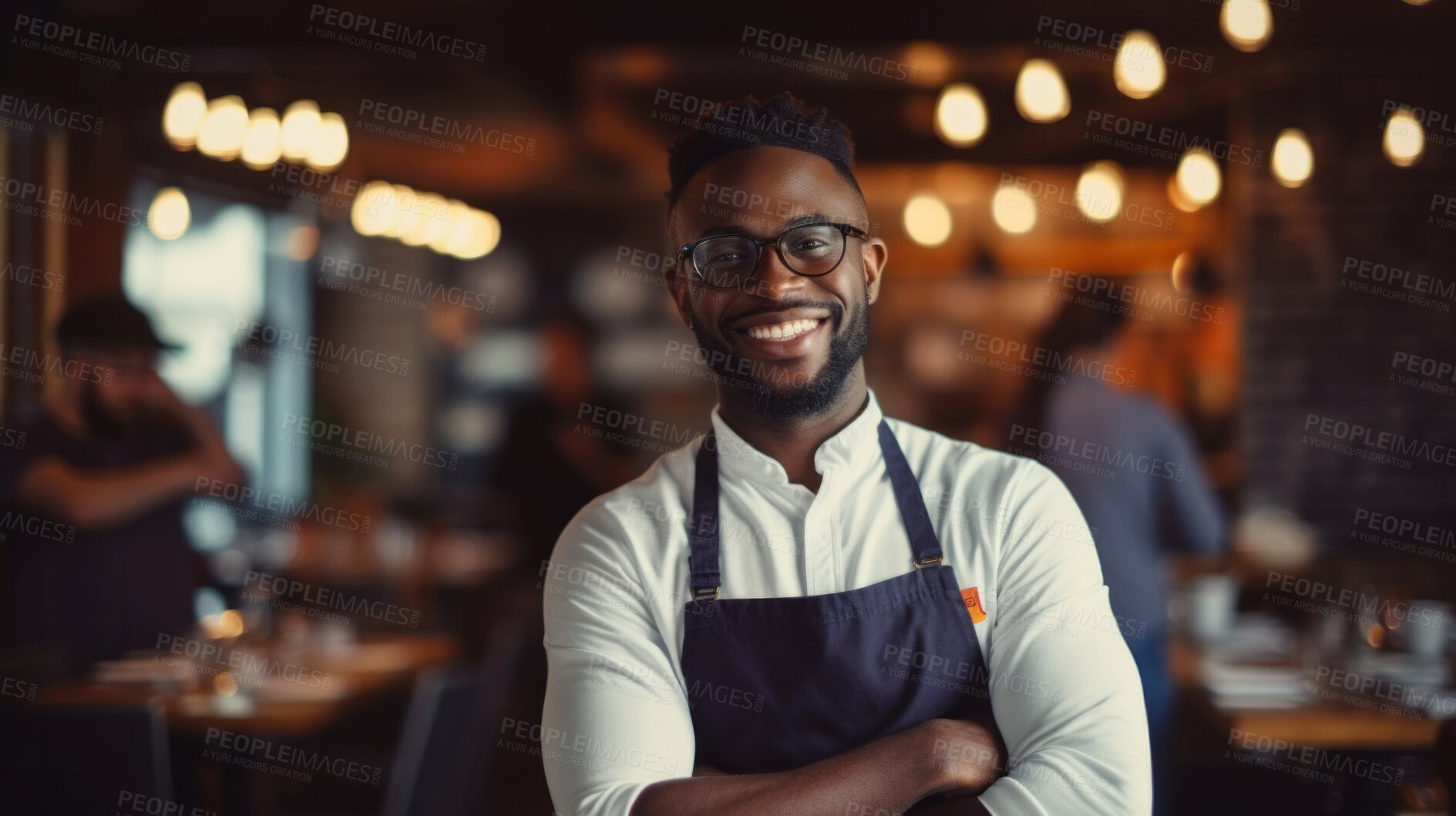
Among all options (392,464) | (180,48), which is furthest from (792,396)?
(392,464)

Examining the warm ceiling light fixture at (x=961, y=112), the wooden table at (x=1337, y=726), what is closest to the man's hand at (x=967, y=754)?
the wooden table at (x=1337, y=726)

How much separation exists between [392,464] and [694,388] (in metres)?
2.39

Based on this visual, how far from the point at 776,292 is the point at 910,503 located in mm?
353

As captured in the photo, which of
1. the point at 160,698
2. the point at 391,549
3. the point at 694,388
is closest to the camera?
the point at 160,698

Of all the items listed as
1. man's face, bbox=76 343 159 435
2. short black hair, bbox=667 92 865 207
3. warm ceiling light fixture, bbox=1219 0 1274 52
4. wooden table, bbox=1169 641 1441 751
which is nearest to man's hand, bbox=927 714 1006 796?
short black hair, bbox=667 92 865 207

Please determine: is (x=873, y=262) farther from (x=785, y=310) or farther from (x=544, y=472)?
(x=544, y=472)

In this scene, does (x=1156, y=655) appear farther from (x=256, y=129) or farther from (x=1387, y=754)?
(x=256, y=129)

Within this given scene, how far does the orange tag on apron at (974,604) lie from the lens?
152 centimetres

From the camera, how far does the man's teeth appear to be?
1505mm

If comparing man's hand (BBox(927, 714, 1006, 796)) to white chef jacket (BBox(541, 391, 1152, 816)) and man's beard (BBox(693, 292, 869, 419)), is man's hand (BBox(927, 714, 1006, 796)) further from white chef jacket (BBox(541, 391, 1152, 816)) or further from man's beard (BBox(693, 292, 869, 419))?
man's beard (BBox(693, 292, 869, 419))

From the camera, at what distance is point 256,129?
161 inches

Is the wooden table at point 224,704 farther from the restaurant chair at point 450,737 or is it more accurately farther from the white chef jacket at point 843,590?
the white chef jacket at point 843,590

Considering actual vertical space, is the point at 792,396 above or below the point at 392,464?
above

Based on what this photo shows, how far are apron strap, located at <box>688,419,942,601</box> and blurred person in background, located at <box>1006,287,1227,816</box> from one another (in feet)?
4.75
